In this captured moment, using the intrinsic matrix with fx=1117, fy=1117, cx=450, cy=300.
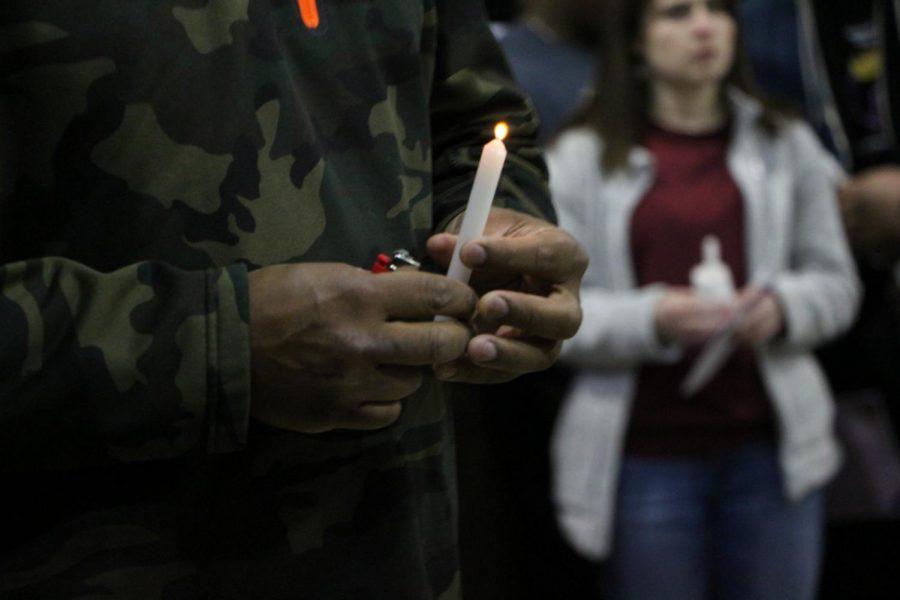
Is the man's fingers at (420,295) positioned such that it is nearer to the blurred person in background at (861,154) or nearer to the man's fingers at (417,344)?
the man's fingers at (417,344)

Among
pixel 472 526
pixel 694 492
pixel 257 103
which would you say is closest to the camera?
pixel 257 103

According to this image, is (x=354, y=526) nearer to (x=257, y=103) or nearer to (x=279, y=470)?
(x=279, y=470)

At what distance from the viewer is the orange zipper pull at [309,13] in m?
0.96

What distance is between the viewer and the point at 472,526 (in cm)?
242

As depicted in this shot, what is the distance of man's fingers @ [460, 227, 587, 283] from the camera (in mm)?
857

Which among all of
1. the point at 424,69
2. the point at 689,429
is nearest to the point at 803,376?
the point at 689,429

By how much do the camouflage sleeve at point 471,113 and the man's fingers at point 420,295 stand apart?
25 cm

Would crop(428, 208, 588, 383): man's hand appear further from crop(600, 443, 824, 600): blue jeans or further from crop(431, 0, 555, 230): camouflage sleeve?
crop(600, 443, 824, 600): blue jeans

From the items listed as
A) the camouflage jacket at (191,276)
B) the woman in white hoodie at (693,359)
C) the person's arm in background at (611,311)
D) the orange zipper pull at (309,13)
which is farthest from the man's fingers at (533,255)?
the woman in white hoodie at (693,359)

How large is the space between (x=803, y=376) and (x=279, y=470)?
1.53 metres

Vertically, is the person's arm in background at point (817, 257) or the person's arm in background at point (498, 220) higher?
the person's arm in background at point (498, 220)

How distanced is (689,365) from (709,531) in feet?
1.08

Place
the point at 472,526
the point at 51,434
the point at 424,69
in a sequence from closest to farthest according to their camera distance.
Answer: the point at 51,434 < the point at 424,69 < the point at 472,526

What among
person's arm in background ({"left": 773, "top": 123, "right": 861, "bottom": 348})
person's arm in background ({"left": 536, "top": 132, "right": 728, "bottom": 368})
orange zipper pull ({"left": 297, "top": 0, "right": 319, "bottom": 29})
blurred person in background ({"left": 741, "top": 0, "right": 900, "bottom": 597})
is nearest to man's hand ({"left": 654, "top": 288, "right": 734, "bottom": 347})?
person's arm in background ({"left": 536, "top": 132, "right": 728, "bottom": 368})
